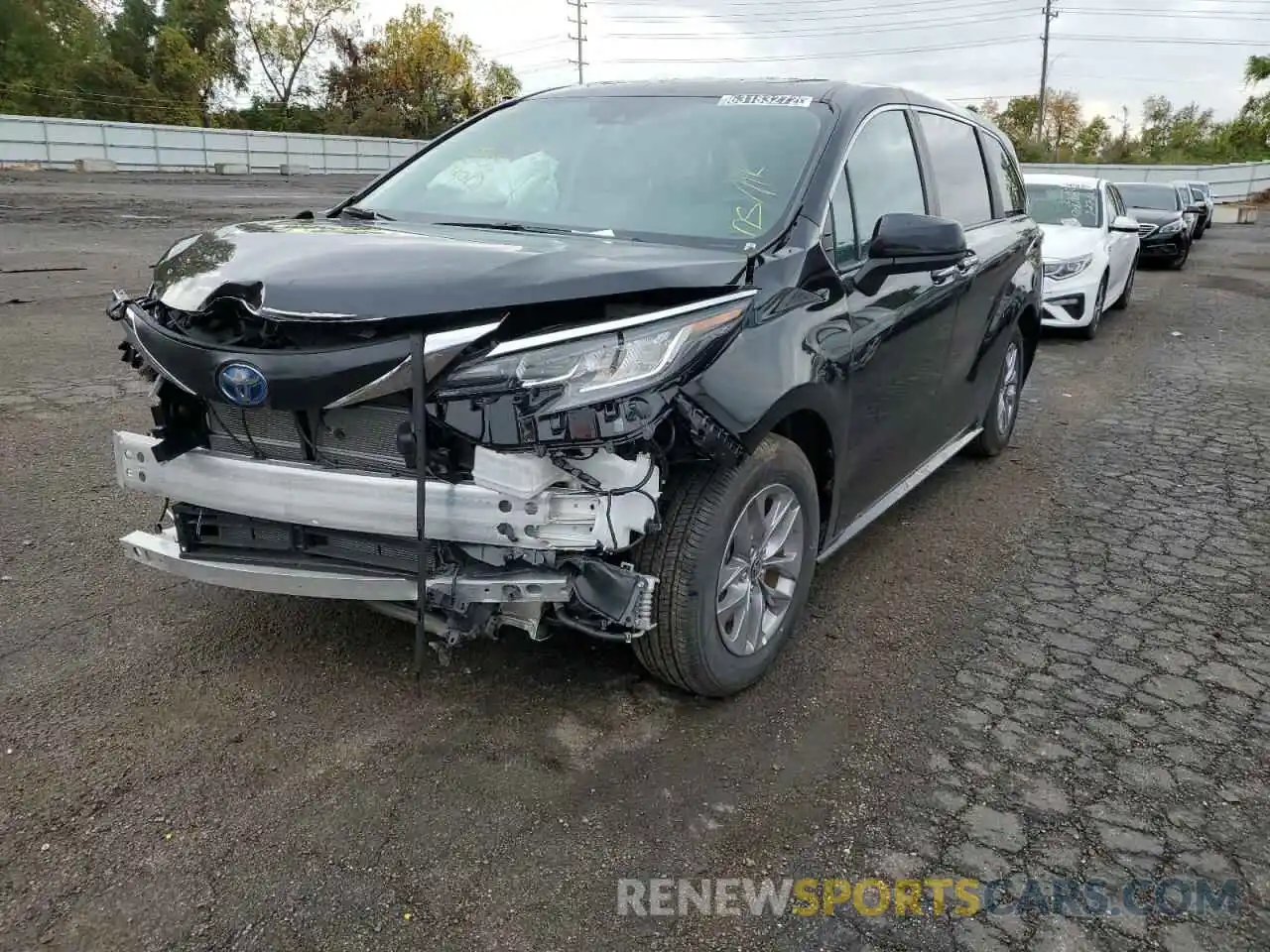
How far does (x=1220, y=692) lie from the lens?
3.50 meters

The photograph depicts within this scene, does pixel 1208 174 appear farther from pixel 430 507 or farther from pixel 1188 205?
pixel 430 507

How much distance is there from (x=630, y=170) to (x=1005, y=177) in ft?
9.54

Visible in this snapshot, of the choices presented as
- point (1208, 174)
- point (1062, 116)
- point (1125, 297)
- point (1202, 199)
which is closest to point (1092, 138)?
point (1062, 116)

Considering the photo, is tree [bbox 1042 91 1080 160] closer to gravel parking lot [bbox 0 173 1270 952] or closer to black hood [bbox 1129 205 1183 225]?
black hood [bbox 1129 205 1183 225]

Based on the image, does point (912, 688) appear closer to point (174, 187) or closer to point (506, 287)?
point (506, 287)

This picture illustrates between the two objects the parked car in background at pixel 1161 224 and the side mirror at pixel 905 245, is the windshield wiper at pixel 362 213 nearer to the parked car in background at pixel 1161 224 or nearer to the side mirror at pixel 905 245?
the side mirror at pixel 905 245

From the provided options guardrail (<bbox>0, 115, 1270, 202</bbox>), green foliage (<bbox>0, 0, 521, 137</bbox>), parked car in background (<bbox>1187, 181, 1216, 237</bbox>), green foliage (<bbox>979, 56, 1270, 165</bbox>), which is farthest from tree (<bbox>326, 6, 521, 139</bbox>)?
parked car in background (<bbox>1187, 181, 1216, 237</bbox>)

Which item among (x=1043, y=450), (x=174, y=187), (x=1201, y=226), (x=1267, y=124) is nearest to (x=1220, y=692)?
(x=1043, y=450)

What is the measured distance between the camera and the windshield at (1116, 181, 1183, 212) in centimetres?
1906

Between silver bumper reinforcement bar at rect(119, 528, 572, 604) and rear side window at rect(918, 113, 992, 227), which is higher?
rear side window at rect(918, 113, 992, 227)

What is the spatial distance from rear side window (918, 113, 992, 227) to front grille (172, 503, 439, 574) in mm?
3011

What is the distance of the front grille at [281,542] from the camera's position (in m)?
2.85

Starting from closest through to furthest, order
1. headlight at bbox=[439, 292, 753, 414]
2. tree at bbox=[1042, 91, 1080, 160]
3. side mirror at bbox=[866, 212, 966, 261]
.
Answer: headlight at bbox=[439, 292, 753, 414] < side mirror at bbox=[866, 212, 966, 261] < tree at bbox=[1042, 91, 1080, 160]

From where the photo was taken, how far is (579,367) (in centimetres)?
260
